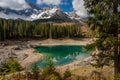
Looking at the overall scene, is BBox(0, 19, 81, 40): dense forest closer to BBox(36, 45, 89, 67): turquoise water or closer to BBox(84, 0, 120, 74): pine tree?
BBox(36, 45, 89, 67): turquoise water

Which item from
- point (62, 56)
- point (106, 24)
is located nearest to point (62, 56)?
point (62, 56)

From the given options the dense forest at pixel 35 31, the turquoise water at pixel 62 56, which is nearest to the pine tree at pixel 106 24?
the turquoise water at pixel 62 56

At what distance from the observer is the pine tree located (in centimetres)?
1884

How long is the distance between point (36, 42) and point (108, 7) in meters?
142

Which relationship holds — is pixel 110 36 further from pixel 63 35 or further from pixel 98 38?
pixel 63 35

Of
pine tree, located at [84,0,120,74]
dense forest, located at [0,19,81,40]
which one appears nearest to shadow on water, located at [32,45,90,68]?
pine tree, located at [84,0,120,74]

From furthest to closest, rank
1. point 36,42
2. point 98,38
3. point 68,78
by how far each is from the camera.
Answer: point 36,42 → point 68,78 → point 98,38

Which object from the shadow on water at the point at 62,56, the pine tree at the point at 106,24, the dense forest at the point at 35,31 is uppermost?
the pine tree at the point at 106,24

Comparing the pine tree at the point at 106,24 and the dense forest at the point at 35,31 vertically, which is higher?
the pine tree at the point at 106,24

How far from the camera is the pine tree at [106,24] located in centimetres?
1884

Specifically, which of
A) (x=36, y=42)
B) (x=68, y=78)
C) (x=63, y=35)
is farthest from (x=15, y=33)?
(x=68, y=78)

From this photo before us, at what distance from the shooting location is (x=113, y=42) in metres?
18.6

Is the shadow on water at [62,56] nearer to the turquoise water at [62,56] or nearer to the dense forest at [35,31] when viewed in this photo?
the turquoise water at [62,56]

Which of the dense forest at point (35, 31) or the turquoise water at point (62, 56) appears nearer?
the turquoise water at point (62, 56)
